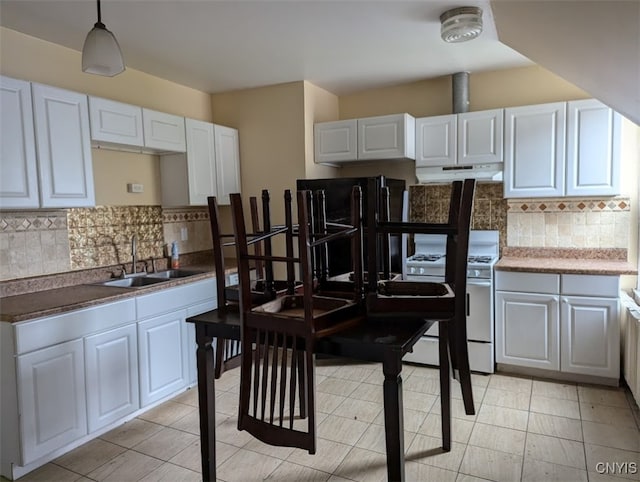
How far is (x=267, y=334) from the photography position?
5.63 ft

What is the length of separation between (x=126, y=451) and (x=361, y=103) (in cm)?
361

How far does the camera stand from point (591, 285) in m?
3.14

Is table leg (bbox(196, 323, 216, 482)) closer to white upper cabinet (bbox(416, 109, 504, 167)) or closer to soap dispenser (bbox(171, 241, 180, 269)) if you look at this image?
soap dispenser (bbox(171, 241, 180, 269))

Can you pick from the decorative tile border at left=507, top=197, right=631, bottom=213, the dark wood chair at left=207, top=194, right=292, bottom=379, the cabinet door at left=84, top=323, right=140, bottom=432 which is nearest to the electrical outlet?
the cabinet door at left=84, top=323, right=140, bottom=432

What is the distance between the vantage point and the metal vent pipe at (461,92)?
3.79 metres

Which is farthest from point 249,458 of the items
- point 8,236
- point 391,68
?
point 391,68

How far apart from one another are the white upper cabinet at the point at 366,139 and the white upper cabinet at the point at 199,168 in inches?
34.8

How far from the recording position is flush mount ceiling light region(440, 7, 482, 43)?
2.58 metres

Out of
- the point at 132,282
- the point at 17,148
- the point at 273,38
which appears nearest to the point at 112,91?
the point at 17,148

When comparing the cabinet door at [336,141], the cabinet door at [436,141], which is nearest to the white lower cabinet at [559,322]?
the cabinet door at [436,141]

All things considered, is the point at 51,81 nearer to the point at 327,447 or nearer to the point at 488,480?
the point at 327,447

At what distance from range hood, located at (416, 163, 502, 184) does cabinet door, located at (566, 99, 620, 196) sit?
0.54 m

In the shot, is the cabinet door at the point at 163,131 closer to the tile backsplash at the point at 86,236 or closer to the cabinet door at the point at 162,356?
the tile backsplash at the point at 86,236

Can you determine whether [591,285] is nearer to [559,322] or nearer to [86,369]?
[559,322]
